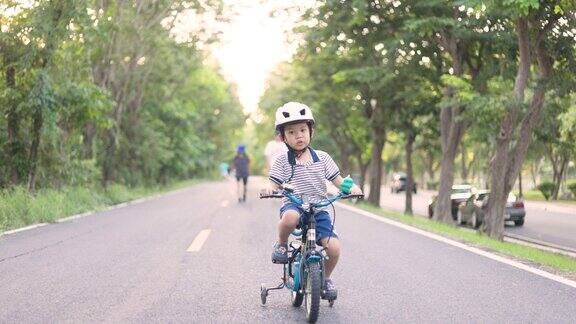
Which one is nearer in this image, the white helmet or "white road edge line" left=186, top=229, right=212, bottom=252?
the white helmet

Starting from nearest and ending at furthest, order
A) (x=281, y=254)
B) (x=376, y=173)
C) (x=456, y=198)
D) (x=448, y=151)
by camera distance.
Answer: (x=281, y=254) → (x=448, y=151) → (x=456, y=198) → (x=376, y=173)

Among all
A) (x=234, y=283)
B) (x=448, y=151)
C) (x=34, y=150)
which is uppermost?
(x=448, y=151)

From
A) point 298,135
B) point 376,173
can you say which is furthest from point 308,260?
point 376,173

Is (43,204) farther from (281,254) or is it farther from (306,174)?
(306,174)

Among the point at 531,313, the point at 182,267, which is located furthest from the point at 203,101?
the point at 531,313

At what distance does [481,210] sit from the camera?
20672 mm

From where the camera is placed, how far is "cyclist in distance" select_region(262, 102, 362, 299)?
5090 mm

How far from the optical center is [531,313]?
5.35m

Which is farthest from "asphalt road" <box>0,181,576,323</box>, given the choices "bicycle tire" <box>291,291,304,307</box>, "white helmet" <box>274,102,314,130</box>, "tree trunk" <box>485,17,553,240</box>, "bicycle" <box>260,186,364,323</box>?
"tree trunk" <box>485,17,553,240</box>

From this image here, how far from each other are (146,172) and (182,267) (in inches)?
→ 1039

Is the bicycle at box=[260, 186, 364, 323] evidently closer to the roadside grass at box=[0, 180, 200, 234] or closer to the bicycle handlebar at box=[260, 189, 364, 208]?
the bicycle handlebar at box=[260, 189, 364, 208]

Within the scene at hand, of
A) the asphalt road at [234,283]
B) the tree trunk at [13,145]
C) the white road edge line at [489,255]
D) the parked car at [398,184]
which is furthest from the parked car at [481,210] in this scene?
the parked car at [398,184]

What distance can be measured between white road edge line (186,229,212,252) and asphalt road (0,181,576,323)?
11 centimetres

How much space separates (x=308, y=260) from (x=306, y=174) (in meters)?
0.76
